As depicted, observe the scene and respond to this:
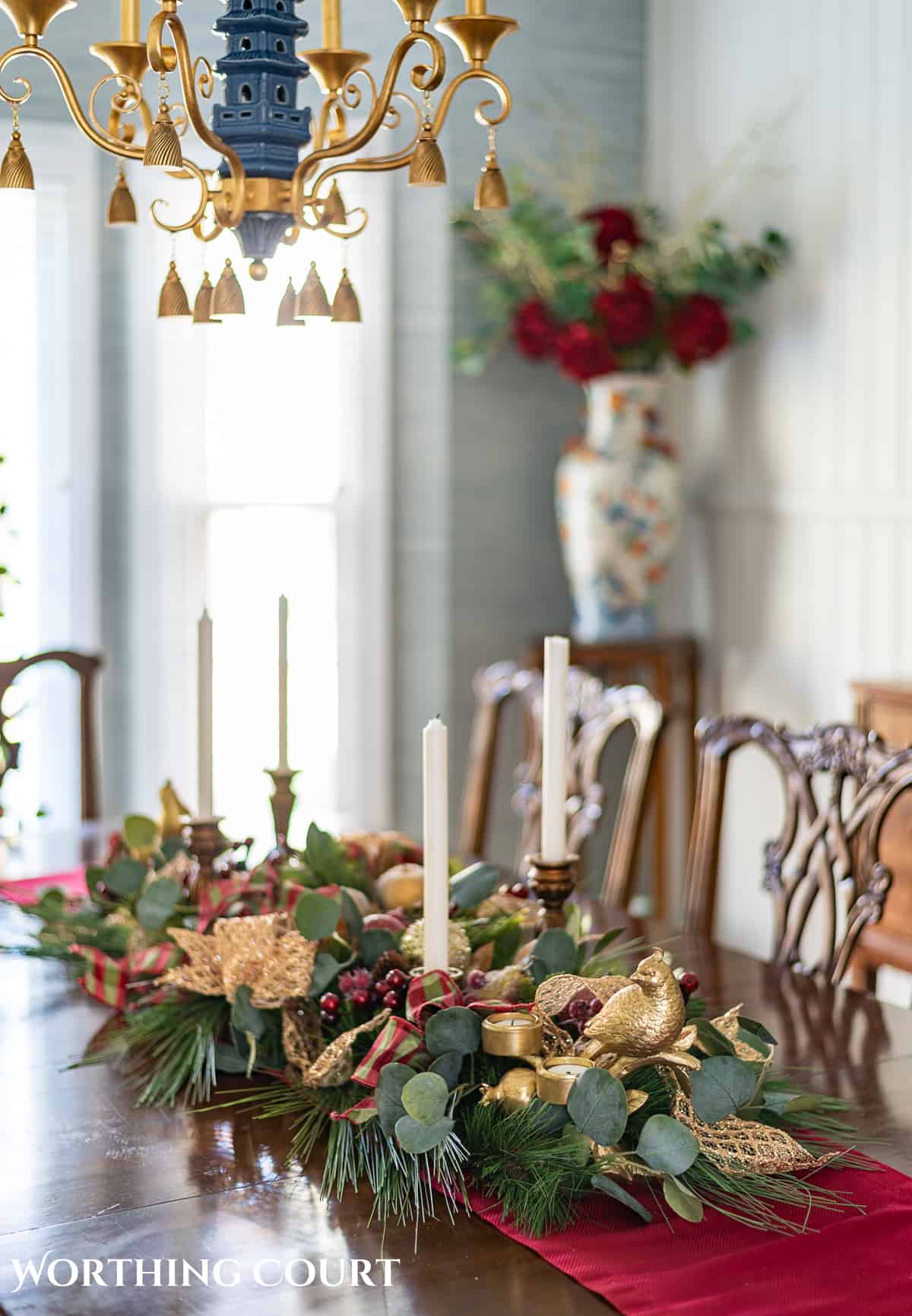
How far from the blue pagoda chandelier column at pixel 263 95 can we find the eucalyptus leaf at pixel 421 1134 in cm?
89

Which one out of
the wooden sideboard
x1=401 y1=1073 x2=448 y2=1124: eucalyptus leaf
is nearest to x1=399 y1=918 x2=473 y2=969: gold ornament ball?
x1=401 y1=1073 x2=448 y2=1124: eucalyptus leaf

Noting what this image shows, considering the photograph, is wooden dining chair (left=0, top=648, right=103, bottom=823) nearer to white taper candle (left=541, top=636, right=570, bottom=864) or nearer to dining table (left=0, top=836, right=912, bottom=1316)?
dining table (left=0, top=836, right=912, bottom=1316)

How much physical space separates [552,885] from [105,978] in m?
0.47

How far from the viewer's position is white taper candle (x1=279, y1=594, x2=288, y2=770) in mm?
1512

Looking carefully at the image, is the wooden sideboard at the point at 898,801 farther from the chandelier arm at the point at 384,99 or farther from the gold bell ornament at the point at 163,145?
the gold bell ornament at the point at 163,145

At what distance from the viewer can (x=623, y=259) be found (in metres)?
3.21

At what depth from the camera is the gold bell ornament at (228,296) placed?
144 centimetres

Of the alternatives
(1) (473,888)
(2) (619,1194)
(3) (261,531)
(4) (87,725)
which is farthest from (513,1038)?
(3) (261,531)

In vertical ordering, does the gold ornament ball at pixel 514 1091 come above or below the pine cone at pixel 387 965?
below

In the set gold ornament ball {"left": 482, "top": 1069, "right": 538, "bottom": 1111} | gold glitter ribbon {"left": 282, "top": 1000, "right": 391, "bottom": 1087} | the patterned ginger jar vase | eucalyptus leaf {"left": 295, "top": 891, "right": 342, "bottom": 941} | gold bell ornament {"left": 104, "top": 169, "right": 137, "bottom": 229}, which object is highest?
gold bell ornament {"left": 104, "top": 169, "right": 137, "bottom": 229}

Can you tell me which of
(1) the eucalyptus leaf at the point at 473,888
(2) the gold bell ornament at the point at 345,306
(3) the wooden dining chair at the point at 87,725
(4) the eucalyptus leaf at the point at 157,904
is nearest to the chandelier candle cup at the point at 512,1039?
(1) the eucalyptus leaf at the point at 473,888

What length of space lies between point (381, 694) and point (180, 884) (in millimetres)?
2003

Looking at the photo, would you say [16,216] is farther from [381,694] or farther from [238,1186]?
[238,1186]

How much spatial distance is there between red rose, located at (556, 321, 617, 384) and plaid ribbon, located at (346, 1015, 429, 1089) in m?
2.37
